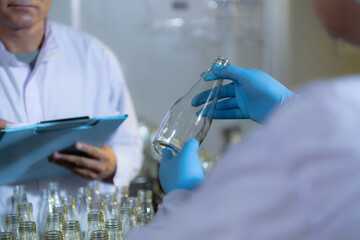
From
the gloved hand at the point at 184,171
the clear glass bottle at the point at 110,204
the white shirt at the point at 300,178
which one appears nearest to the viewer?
the white shirt at the point at 300,178

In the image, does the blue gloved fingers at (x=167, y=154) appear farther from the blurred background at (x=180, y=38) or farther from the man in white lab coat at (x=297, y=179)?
the blurred background at (x=180, y=38)

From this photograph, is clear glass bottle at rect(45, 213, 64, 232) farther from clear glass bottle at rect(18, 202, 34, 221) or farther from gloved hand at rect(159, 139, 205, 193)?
gloved hand at rect(159, 139, 205, 193)

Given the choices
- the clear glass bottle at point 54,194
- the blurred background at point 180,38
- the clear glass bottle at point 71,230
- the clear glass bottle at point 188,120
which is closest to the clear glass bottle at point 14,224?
the clear glass bottle at point 71,230

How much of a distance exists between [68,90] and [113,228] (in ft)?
2.91

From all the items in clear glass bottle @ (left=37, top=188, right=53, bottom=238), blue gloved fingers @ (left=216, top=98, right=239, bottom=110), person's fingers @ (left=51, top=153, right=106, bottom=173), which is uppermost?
blue gloved fingers @ (left=216, top=98, right=239, bottom=110)

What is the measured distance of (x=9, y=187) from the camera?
1.73 m

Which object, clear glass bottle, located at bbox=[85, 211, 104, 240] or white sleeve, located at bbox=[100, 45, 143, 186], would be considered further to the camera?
white sleeve, located at bbox=[100, 45, 143, 186]

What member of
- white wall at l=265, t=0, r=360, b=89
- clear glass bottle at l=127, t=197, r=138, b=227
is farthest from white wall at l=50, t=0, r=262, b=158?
clear glass bottle at l=127, t=197, r=138, b=227

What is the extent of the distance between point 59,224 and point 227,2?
9.03 feet

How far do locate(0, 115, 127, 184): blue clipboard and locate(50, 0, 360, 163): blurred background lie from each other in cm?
162

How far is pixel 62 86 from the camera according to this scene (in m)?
1.89

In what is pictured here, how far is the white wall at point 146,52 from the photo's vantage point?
345 centimetres

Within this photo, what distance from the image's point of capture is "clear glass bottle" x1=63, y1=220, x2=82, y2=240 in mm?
1132

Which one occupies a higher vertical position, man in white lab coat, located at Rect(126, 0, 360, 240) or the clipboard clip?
the clipboard clip
